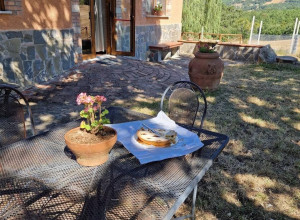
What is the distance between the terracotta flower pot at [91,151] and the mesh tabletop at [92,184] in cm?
3

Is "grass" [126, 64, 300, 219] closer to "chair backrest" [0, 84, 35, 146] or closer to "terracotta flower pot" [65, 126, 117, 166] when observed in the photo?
"terracotta flower pot" [65, 126, 117, 166]

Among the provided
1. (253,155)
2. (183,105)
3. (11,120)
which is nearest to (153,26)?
(253,155)

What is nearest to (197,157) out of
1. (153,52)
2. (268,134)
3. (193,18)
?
(268,134)

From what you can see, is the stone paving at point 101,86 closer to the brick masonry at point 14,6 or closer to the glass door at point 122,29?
the glass door at point 122,29

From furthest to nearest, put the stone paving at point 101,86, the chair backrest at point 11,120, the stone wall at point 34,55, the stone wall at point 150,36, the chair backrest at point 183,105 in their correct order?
the stone wall at point 150,36
the stone wall at point 34,55
the stone paving at point 101,86
the chair backrest at point 183,105
the chair backrest at point 11,120

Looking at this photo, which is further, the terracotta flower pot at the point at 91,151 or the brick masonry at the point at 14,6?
the brick masonry at the point at 14,6

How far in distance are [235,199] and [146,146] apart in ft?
3.75

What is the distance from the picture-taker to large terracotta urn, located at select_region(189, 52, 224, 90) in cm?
466

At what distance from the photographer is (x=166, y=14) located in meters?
9.41

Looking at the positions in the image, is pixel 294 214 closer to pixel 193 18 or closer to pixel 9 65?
pixel 9 65

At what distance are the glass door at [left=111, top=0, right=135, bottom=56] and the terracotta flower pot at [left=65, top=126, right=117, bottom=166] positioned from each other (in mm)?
6241

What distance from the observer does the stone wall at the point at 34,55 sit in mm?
4059

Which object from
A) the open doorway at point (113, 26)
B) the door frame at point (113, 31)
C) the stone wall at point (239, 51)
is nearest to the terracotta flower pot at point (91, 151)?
the open doorway at point (113, 26)

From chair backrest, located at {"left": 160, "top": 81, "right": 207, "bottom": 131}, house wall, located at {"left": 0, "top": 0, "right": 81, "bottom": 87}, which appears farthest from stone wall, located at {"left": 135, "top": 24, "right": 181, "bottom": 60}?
chair backrest, located at {"left": 160, "top": 81, "right": 207, "bottom": 131}
